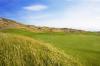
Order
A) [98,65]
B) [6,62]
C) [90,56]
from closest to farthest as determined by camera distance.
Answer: [6,62], [98,65], [90,56]

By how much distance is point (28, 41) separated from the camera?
467 inches

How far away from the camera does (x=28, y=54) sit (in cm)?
1120

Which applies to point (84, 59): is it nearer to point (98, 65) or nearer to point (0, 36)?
point (98, 65)

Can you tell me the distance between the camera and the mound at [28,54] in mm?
10992

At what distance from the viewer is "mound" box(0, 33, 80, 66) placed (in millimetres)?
10992

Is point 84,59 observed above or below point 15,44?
below

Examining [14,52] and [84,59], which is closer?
[14,52]

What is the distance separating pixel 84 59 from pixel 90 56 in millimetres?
600

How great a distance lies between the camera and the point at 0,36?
39.2 feet

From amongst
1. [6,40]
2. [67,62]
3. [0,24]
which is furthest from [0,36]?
[0,24]

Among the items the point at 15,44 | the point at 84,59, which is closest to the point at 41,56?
the point at 15,44

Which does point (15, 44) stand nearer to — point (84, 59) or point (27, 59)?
point (27, 59)

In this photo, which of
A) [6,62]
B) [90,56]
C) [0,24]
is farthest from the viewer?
[0,24]

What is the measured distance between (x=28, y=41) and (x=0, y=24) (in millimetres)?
45369
